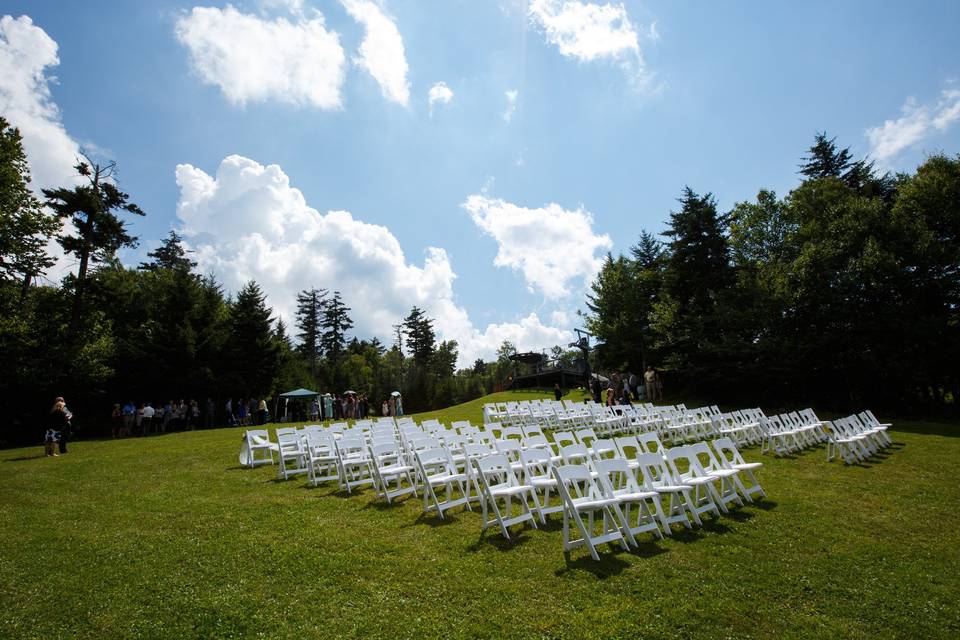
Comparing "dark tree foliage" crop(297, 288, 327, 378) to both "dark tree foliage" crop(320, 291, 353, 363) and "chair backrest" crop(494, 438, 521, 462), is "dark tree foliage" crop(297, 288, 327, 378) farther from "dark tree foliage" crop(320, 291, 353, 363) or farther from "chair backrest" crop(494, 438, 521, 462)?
"chair backrest" crop(494, 438, 521, 462)

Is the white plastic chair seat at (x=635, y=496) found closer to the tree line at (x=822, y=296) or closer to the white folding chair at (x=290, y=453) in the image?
the white folding chair at (x=290, y=453)

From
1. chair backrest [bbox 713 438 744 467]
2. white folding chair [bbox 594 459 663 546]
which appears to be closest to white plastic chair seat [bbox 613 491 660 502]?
white folding chair [bbox 594 459 663 546]

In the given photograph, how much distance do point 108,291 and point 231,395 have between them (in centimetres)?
872

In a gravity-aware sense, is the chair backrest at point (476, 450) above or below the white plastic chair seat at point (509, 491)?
above

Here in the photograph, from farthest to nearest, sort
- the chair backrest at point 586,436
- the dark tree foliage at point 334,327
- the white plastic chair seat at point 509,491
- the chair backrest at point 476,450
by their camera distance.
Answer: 1. the dark tree foliage at point 334,327
2. the chair backrest at point 586,436
3. the chair backrest at point 476,450
4. the white plastic chair seat at point 509,491

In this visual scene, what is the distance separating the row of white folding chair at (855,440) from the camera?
31.6 feet

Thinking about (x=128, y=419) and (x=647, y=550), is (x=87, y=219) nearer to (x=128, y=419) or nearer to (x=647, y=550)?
(x=128, y=419)

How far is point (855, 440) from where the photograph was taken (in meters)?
9.66

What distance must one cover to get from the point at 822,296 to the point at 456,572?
23.1 metres

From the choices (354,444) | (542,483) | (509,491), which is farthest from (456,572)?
(354,444)

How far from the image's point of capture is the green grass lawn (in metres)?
3.72

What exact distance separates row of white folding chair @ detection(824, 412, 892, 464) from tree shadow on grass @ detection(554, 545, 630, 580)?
7.08 metres

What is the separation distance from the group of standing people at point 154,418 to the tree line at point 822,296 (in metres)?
25.1

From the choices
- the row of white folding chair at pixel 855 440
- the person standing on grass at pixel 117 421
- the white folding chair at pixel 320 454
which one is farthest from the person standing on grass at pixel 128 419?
the row of white folding chair at pixel 855 440
